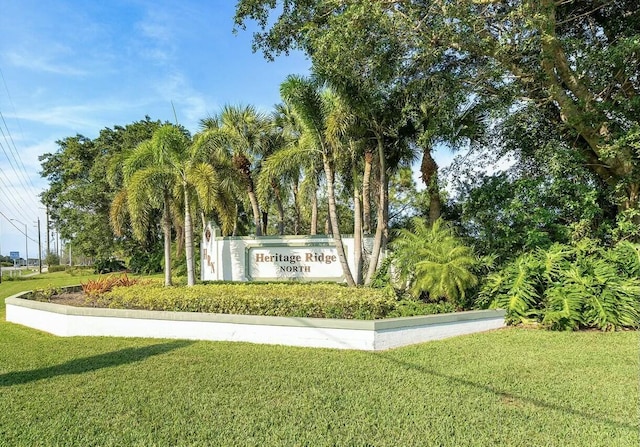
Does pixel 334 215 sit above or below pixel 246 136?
below

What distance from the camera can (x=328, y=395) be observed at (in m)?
4.59

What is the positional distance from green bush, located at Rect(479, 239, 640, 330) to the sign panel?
5471 mm

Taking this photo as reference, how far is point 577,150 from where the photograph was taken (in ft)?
32.3

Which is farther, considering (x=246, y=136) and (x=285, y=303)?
(x=246, y=136)

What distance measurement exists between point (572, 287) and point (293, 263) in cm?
799

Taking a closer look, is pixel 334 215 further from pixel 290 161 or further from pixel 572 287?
pixel 572 287

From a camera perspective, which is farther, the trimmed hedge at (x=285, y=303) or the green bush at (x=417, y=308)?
the green bush at (x=417, y=308)

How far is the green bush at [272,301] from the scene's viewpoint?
7.76m

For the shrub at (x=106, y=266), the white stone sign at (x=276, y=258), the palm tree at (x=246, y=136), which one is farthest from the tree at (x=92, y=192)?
the white stone sign at (x=276, y=258)

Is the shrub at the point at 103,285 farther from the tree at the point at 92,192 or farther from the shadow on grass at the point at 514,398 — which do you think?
the tree at the point at 92,192

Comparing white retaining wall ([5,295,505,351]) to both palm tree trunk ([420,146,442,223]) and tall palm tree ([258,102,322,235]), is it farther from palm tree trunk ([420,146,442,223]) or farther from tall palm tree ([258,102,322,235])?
tall palm tree ([258,102,322,235])

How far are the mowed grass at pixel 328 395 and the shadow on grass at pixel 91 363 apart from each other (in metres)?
0.03

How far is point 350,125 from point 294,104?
4.71 ft

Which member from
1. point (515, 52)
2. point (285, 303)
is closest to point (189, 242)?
point (285, 303)
